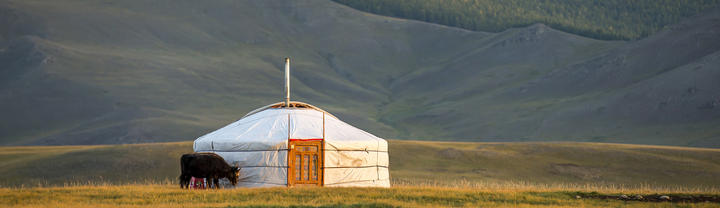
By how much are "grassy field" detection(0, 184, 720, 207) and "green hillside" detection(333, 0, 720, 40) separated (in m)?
96.6

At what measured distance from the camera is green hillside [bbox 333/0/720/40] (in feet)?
368

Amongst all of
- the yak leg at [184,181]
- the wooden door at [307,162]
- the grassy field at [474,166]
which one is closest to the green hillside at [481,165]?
the grassy field at [474,166]

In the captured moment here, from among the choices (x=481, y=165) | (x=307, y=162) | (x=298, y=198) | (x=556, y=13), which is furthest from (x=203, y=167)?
(x=556, y=13)

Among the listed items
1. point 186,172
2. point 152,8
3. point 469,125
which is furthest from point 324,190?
point 152,8

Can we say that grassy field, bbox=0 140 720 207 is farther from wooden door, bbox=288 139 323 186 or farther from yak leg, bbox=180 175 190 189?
yak leg, bbox=180 175 190 189

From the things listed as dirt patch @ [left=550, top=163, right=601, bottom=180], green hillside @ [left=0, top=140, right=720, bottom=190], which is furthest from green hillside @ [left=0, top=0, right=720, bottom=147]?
dirt patch @ [left=550, top=163, right=601, bottom=180]

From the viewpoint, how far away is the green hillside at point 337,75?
2270 inches

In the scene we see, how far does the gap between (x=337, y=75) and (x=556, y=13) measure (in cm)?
4588

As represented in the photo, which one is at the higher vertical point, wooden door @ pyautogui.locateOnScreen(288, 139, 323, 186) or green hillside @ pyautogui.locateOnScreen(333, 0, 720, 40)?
green hillside @ pyautogui.locateOnScreen(333, 0, 720, 40)

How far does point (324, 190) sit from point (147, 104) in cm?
5296

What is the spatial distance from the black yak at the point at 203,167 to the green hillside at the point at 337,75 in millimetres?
38906

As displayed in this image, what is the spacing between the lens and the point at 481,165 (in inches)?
1182

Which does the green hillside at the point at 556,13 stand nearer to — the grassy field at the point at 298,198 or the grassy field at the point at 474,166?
the grassy field at the point at 474,166

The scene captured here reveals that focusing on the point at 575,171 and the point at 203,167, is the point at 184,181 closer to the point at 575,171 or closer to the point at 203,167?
the point at 203,167
